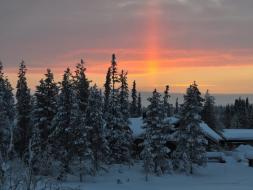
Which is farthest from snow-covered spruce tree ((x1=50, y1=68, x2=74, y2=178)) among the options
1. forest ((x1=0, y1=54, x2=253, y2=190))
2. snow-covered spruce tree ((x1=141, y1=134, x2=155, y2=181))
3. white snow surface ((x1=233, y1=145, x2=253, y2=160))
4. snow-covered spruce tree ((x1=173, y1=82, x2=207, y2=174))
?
white snow surface ((x1=233, y1=145, x2=253, y2=160))

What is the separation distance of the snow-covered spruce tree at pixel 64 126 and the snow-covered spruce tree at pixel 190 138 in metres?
15.5

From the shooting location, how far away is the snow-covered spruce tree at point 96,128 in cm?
5188

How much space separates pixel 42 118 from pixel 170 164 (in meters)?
15.5

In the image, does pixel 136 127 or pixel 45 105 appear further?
pixel 136 127

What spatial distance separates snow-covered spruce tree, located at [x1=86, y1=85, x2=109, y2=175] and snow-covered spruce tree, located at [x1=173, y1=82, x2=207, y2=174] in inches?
389

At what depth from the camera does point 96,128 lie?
173 feet

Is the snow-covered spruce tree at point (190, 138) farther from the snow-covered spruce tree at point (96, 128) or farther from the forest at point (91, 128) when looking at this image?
the snow-covered spruce tree at point (96, 128)

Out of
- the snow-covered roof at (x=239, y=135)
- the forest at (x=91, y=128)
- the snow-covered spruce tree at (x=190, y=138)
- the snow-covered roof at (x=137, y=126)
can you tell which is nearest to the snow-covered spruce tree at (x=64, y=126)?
the forest at (x=91, y=128)

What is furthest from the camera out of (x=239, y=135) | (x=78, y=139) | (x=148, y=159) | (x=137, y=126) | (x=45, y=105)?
(x=239, y=135)

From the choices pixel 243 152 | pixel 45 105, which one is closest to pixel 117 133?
pixel 45 105

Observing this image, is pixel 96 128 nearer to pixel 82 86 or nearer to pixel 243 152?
pixel 82 86

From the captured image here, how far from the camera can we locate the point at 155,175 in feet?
181

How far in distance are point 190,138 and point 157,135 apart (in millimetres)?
4552

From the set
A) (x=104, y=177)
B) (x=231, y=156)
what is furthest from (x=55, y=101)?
(x=231, y=156)
